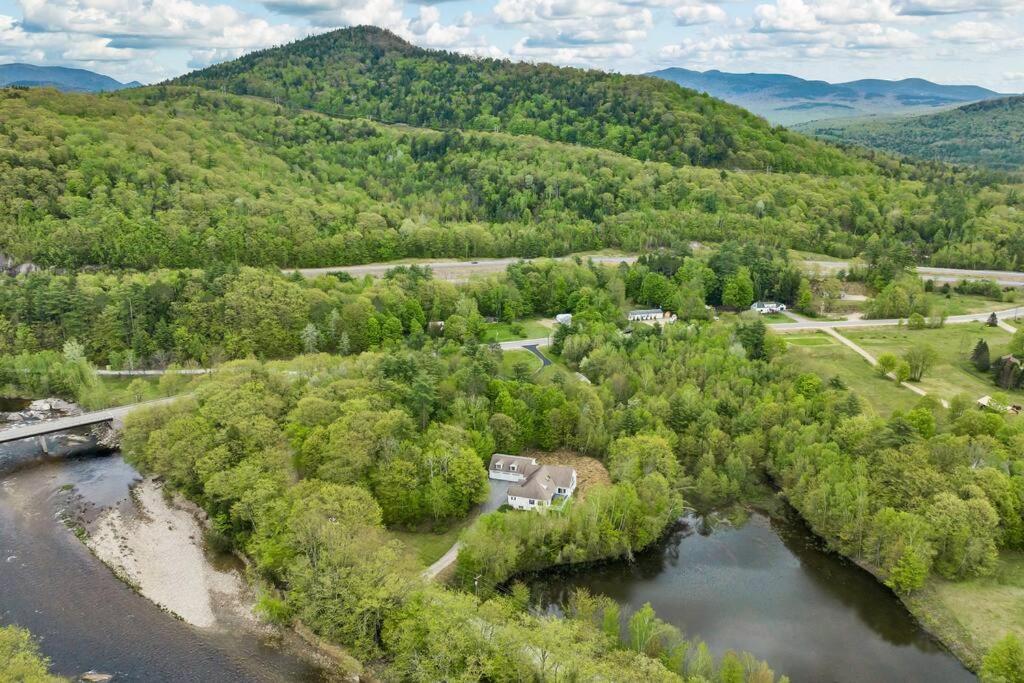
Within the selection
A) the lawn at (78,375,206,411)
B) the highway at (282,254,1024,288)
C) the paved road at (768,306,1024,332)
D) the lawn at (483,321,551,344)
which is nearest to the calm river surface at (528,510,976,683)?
the lawn at (483,321,551,344)

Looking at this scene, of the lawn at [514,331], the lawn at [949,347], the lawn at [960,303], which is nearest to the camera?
the lawn at [949,347]

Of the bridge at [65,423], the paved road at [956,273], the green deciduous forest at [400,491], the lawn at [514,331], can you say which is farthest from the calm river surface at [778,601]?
the paved road at [956,273]

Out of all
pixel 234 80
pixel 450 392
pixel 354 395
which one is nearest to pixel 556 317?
pixel 450 392

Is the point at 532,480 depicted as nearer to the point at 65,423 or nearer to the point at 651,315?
the point at 65,423

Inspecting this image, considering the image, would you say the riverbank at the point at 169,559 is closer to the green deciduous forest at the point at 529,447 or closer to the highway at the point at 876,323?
the green deciduous forest at the point at 529,447

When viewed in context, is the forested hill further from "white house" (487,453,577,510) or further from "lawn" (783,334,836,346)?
"white house" (487,453,577,510)

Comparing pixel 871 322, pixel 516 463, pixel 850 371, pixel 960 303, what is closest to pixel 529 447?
pixel 516 463
